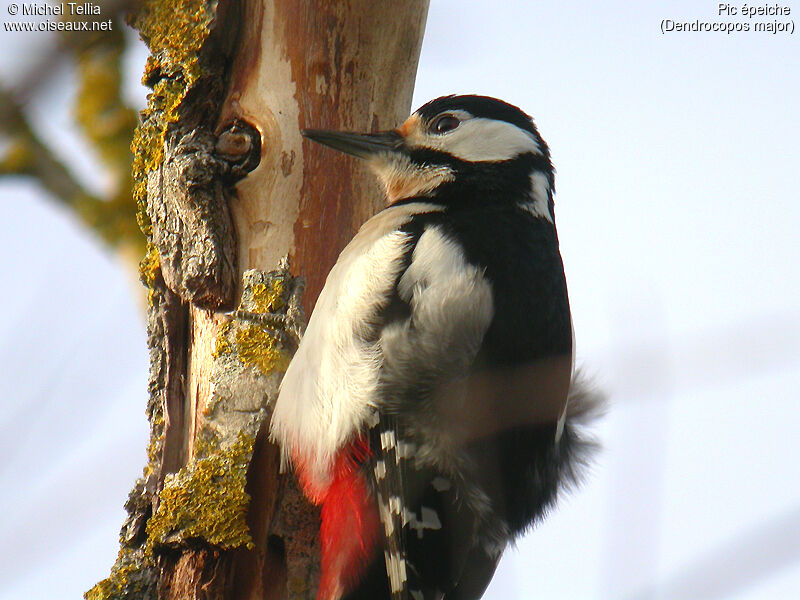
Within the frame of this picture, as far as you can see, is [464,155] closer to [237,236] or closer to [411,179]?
[411,179]

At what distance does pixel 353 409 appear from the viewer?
2.69 metres

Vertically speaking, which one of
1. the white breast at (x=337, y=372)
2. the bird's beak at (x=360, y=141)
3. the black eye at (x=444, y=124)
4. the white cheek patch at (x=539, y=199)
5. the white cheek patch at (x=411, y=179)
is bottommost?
the white breast at (x=337, y=372)

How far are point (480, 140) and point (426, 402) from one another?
1211 mm

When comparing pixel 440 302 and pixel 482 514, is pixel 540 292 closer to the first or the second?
pixel 440 302

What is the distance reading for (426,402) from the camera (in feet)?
8.63

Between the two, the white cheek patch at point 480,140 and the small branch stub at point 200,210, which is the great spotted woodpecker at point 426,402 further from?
the white cheek patch at point 480,140

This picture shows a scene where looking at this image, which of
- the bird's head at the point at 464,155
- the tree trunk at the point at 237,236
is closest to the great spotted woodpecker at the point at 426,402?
the tree trunk at the point at 237,236

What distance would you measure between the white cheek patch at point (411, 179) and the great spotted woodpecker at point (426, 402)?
32 centimetres

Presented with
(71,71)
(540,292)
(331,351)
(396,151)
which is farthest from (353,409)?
(71,71)

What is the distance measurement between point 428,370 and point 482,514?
428mm

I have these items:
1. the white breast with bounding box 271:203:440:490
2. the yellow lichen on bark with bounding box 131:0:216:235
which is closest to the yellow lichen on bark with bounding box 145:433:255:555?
the white breast with bounding box 271:203:440:490

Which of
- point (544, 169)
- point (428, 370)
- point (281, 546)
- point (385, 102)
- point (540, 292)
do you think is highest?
point (385, 102)

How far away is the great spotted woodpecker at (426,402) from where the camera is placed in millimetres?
2619

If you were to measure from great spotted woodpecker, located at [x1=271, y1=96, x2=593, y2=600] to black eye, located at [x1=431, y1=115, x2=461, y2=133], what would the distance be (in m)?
0.56
